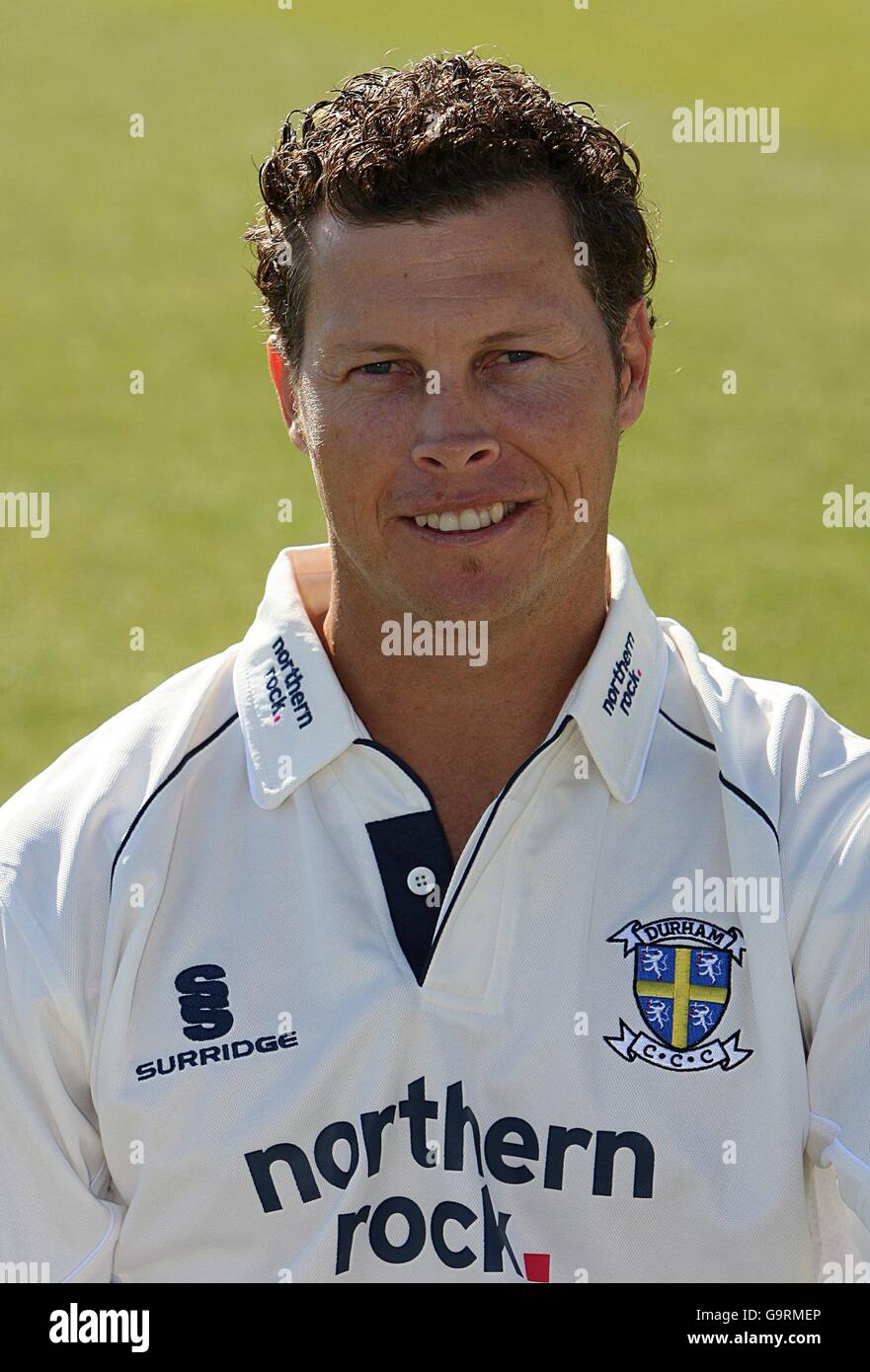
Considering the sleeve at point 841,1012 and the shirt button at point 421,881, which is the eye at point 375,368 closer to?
the shirt button at point 421,881

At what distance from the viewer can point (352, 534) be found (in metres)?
2.13

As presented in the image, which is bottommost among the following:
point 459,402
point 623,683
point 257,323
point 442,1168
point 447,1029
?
point 442,1168

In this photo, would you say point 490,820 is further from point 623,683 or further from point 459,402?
point 459,402

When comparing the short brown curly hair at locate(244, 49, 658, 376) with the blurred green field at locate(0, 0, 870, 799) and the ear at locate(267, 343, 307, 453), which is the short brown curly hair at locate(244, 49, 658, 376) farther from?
the blurred green field at locate(0, 0, 870, 799)

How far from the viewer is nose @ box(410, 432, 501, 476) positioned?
2.04 m

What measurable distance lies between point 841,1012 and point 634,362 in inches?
34.8

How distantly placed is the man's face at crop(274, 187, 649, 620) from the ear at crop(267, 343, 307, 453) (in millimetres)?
110

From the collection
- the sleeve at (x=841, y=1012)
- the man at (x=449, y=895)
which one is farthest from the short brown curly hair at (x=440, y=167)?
the sleeve at (x=841, y=1012)

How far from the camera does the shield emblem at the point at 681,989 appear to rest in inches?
79.1

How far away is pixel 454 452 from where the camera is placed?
2.04 m

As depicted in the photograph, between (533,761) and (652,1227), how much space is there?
545 millimetres

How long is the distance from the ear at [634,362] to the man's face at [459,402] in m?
0.13

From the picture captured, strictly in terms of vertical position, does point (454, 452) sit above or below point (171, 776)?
above

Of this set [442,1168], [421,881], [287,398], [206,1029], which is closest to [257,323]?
[287,398]
